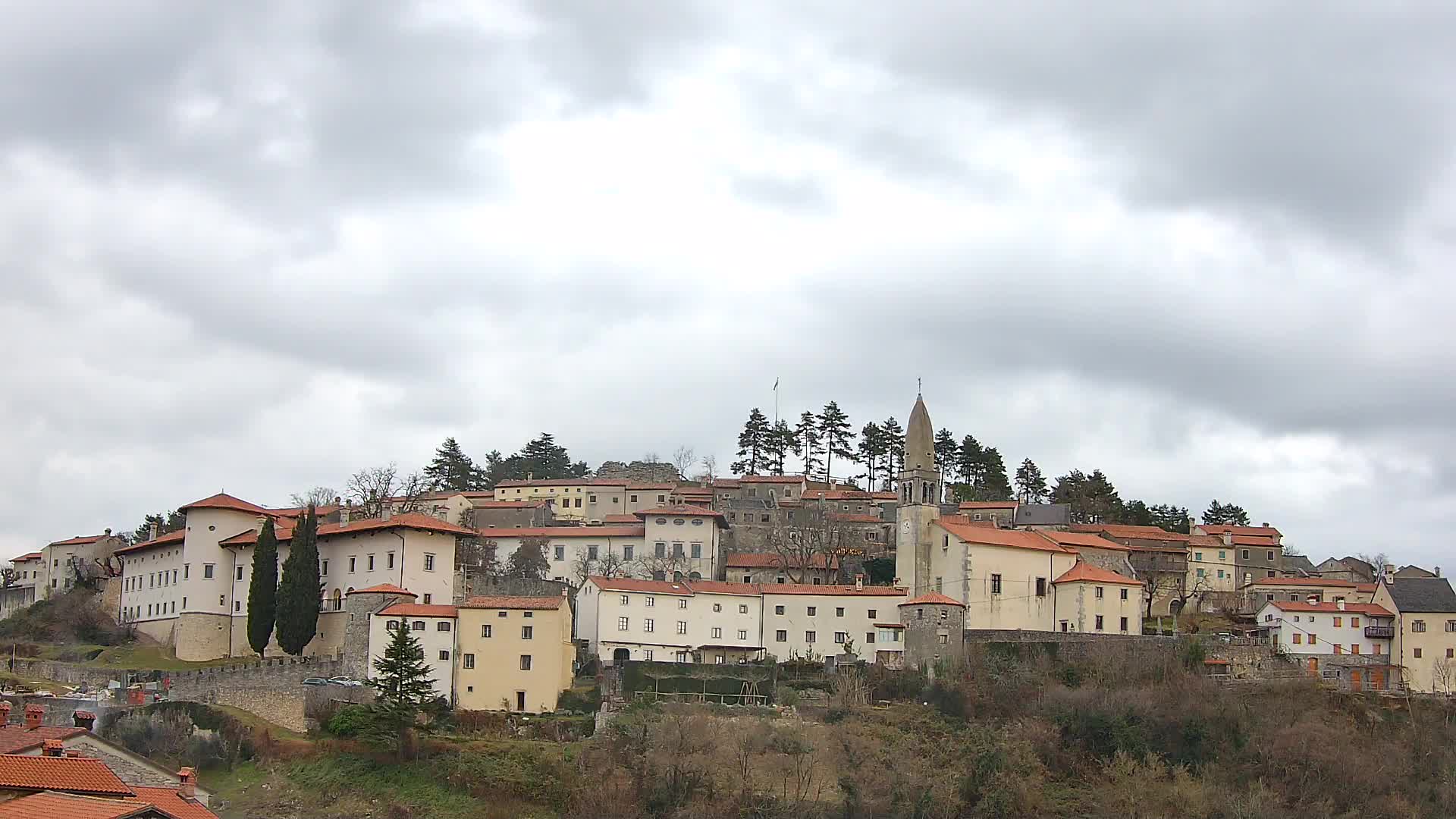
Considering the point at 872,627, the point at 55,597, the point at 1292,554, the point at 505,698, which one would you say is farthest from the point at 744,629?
the point at 1292,554

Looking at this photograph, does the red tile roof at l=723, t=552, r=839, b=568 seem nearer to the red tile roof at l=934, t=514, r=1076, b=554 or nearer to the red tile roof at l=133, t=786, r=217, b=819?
the red tile roof at l=934, t=514, r=1076, b=554

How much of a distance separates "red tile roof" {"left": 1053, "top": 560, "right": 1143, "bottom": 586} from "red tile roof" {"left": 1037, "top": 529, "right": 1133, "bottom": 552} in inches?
150

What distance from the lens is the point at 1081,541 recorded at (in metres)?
83.4

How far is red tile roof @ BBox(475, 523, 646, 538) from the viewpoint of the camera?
3344 inches

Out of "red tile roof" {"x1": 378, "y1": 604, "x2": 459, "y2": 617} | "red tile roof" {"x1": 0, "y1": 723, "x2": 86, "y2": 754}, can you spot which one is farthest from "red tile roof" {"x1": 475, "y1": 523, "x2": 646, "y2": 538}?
"red tile roof" {"x1": 0, "y1": 723, "x2": 86, "y2": 754}

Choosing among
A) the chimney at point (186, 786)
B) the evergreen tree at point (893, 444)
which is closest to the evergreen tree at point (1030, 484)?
the evergreen tree at point (893, 444)

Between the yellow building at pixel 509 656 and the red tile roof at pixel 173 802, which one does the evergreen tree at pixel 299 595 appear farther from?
the red tile roof at pixel 173 802

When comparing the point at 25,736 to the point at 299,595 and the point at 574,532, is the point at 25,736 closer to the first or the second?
the point at 299,595

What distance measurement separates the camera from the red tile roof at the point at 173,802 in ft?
101

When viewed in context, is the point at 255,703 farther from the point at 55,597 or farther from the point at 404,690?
the point at 55,597

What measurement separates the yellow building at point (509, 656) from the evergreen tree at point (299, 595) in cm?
803

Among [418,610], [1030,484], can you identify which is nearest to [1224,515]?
[1030,484]

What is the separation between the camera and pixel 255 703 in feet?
196

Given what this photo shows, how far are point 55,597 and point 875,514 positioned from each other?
154ft
